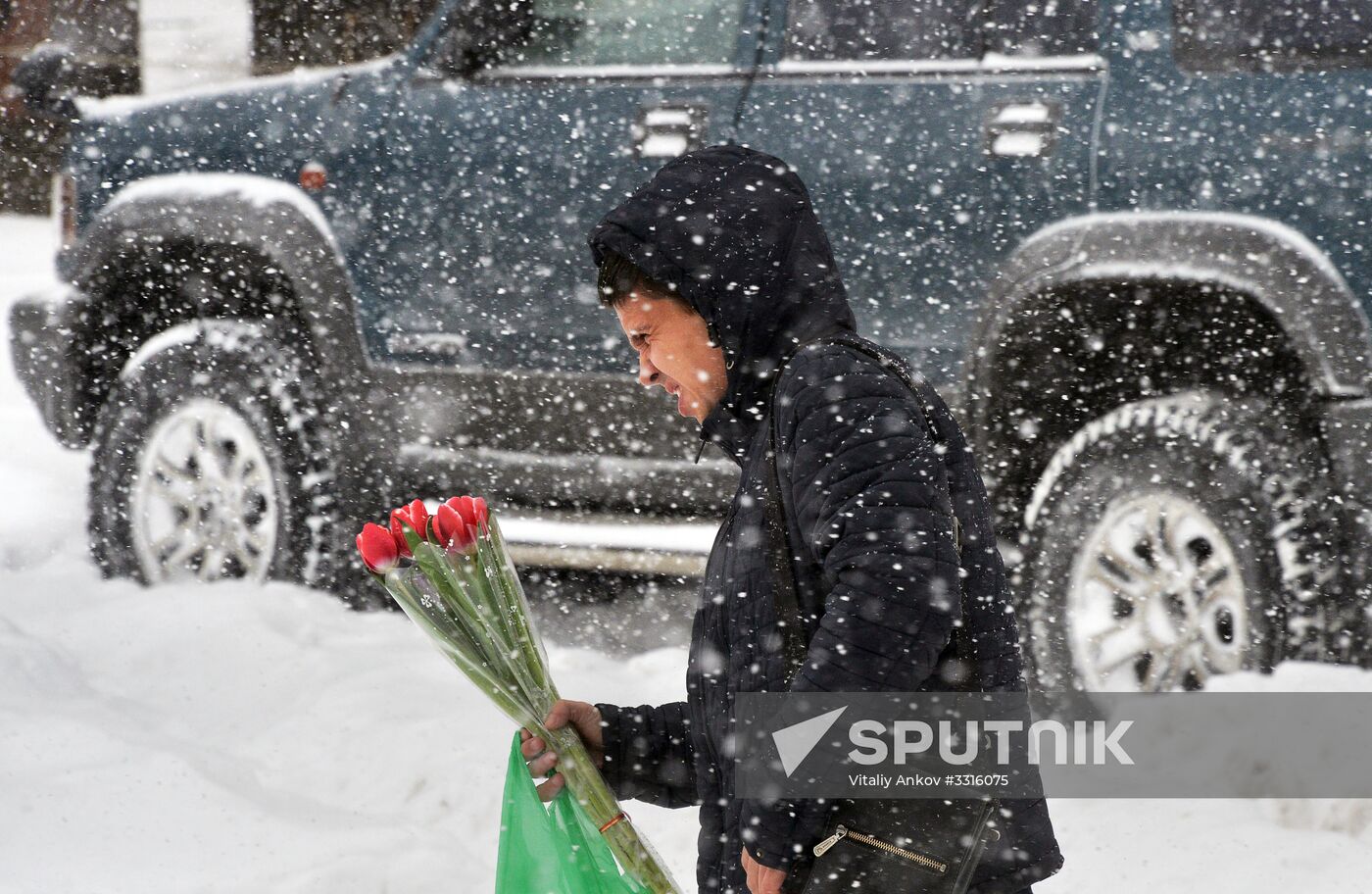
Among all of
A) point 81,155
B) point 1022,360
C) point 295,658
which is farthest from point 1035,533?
point 81,155

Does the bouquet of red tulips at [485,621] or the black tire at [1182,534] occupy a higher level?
the bouquet of red tulips at [485,621]

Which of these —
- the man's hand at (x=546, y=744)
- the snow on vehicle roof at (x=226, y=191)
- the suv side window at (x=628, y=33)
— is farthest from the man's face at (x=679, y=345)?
the snow on vehicle roof at (x=226, y=191)

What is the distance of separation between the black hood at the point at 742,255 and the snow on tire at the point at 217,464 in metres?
2.67

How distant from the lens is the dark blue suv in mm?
3271

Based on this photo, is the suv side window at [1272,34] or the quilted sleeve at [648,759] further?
the suv side window at [1272,34]

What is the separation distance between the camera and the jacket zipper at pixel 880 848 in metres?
1.46

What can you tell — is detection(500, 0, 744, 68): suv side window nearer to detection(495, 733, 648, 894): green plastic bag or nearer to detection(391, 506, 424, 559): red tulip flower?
detection(391, 506, 424, 559): red tulip flower

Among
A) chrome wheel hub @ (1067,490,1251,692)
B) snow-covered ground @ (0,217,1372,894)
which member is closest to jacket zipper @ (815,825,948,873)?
snow-covered ground @ (0,217,1372,894)

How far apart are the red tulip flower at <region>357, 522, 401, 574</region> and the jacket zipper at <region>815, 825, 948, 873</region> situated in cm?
61

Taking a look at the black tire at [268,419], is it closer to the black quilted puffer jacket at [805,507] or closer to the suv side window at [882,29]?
the suv side window at [882,29]

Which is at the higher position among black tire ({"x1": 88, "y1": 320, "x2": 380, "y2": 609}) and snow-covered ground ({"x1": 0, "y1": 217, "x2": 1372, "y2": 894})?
black tire ({"x1": 88, "y1": 320, "x2": 380, "y2": 609})

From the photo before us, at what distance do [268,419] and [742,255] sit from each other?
2847mm

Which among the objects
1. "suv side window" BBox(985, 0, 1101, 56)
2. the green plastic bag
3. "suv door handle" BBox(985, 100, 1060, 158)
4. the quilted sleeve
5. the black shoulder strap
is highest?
"suv side window" BBox(985, 0, 1101, 56)

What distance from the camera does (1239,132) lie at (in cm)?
324
